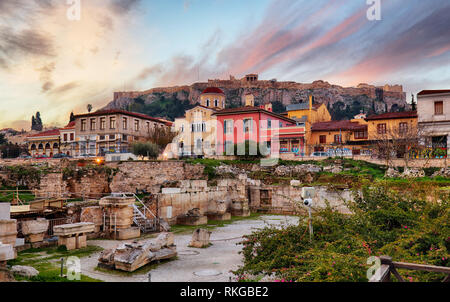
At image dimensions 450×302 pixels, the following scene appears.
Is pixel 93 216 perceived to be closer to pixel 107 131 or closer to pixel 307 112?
pixel 107 131

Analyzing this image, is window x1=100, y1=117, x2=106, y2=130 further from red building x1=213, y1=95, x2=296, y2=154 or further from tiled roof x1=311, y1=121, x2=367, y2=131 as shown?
tiled roof x1=311, y1=121, x2=367, y2=131

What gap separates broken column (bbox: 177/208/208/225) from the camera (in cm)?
1712

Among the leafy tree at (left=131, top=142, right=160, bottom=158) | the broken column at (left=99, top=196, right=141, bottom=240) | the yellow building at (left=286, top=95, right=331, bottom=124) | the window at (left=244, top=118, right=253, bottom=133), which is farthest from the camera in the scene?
the yellow building at (left=286, top=95, right=331, bottom=124)

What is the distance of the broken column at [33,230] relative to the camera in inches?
417

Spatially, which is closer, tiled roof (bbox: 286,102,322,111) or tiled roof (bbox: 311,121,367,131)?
tiled roof (bbox: 311,121,367,131)

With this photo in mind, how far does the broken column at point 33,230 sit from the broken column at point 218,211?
993 centimetres

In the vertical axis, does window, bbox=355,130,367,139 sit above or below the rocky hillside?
below

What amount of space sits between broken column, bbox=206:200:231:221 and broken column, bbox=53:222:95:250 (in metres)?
9.10

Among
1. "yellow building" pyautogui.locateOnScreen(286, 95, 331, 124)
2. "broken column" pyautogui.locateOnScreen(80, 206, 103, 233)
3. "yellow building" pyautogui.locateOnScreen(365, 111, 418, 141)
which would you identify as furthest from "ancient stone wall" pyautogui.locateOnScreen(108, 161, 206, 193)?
"yellow building" pyautogui.locateOnScreen(286, 95, 331, 124)

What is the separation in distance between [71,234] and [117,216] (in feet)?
8.64

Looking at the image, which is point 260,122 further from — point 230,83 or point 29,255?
point 230,83

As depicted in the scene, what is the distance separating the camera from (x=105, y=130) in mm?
48688

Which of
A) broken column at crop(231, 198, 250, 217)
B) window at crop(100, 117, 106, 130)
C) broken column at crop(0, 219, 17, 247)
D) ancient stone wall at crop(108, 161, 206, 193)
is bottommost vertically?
broken column at crop(231, 198, 250, 217)

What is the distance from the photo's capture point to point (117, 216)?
13.2m
